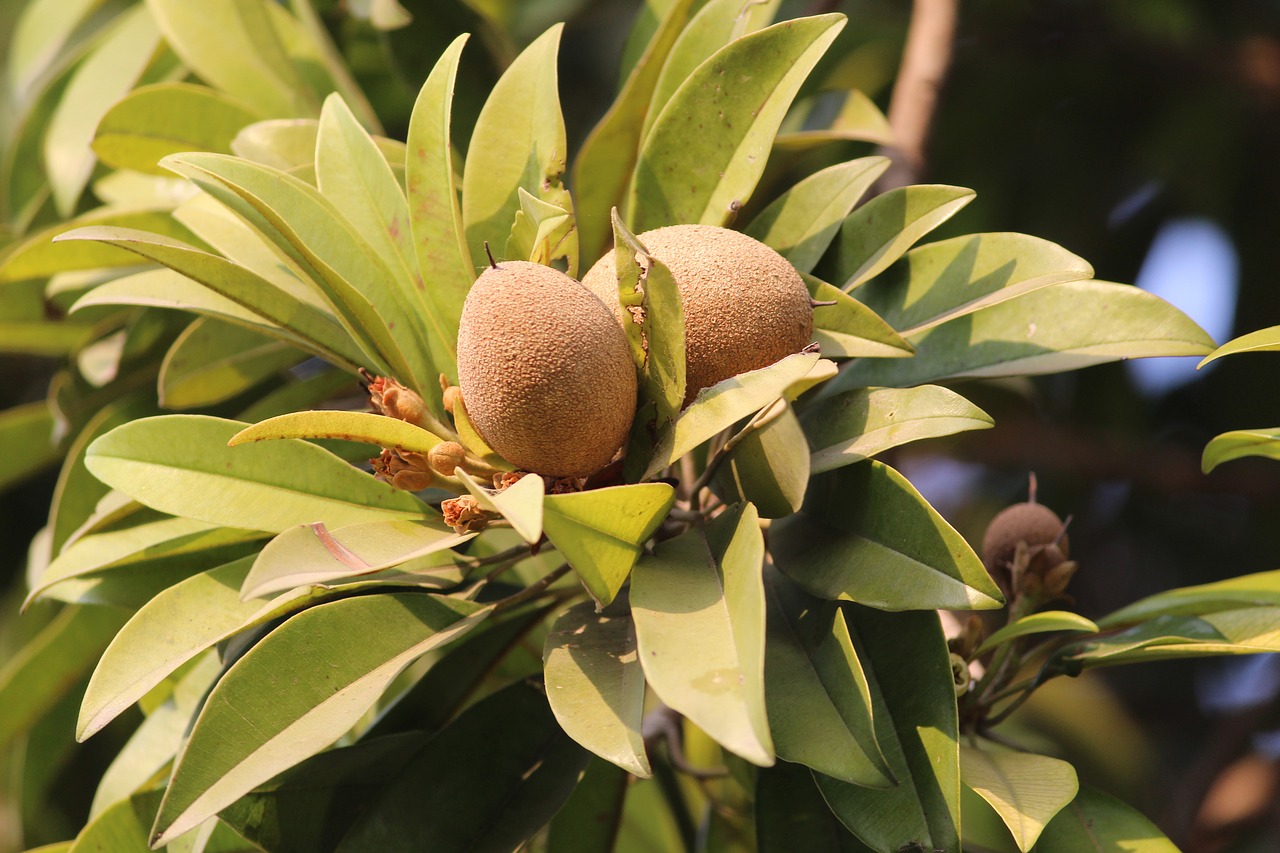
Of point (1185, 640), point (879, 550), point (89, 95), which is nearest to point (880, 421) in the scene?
point (879, 550)

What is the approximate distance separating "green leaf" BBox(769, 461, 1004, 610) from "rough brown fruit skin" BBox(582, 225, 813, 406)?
0.12m

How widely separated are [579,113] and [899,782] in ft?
6.68

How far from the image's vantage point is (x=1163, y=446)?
2346mm

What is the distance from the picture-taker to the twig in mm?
1475

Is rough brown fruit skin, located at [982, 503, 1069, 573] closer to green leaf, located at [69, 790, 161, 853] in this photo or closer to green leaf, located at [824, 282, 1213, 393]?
green leaf, located at [824, 282, 1213, 393]

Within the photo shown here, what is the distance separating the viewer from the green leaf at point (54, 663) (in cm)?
144

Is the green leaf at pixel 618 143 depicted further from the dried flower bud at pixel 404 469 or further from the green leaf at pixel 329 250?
the dried flower bud at pixel 404 469

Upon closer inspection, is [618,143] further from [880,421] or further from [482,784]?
[482,784]

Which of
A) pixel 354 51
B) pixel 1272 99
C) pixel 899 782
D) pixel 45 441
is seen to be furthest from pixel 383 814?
pixel 1272 99

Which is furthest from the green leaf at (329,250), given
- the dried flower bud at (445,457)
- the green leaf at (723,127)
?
the green leaf at (723,127)

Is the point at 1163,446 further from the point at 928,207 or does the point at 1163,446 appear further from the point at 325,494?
the point at 325,494

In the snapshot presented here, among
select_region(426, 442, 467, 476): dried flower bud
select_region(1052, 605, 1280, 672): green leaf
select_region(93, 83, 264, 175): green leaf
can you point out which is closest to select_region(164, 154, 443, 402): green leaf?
select_region(426, 442, 467, 476): dried flower bud

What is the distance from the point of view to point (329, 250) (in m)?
1.00

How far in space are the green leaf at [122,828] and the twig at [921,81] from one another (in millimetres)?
1094
